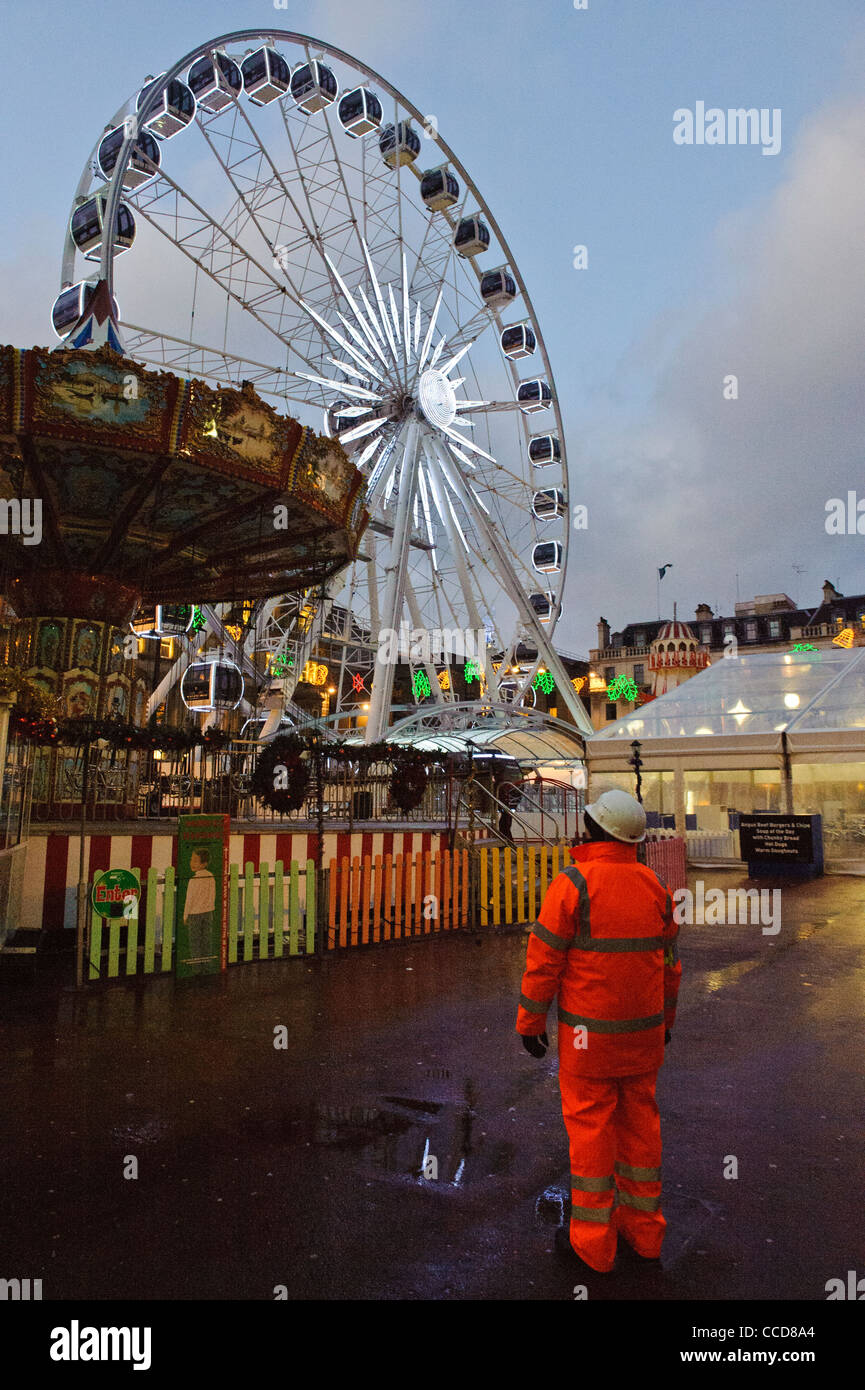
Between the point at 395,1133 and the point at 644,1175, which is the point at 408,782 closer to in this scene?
the point at 395,1133

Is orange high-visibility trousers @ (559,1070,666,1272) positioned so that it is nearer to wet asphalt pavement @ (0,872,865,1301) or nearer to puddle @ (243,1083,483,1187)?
wet asphalt pavement @ (0,872,865,1301)

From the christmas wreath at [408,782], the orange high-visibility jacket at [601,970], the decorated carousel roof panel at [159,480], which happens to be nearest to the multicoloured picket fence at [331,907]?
the christmas wreath at [408,782]

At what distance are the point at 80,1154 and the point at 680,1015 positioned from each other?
4.76 metres

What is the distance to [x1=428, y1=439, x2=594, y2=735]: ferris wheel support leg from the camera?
97.9 feet

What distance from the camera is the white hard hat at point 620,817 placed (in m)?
3.55

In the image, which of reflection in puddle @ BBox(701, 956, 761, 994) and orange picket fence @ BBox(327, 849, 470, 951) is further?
orange picket fence @ BBox(327, 849, 470, 951)

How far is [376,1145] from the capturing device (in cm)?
436

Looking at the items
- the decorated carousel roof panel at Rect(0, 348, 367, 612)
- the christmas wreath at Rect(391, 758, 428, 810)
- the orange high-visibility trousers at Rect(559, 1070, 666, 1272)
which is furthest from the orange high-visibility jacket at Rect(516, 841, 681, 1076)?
the christmas wreath at Rect(391, 758, 428, 810)

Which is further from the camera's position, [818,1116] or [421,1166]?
[818,1116]

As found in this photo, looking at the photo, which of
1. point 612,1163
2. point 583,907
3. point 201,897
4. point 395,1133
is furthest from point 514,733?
point 612,1163
